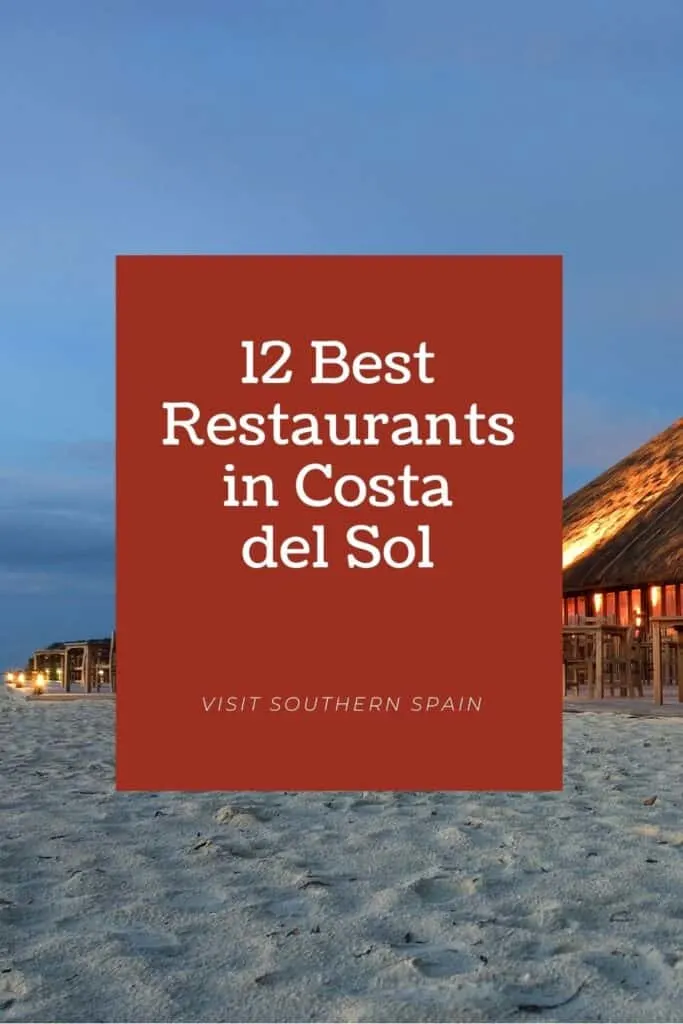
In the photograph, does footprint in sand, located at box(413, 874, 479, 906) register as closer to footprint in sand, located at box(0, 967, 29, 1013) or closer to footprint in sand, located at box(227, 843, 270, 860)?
footprint in sand, located at box(227, 843, 270, 860)

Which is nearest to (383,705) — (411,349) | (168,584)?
(168,584)

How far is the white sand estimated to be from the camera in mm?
1964

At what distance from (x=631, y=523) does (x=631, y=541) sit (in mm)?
961

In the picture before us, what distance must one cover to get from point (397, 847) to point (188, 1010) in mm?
1447

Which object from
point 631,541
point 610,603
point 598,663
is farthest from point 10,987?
point 610,603

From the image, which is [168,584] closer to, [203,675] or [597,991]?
[203,675]

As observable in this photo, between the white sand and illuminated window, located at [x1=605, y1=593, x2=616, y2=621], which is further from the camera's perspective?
illuminated window, located at [x1=605, y1=593, x2=616, y2=621]

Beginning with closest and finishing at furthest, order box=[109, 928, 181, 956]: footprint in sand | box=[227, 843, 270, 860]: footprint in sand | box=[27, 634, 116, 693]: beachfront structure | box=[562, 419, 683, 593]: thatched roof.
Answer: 1. box=[109, 928, 181, 956]: footprint in sand
2. box=[227, 843, 270, 860]: footprint in sand
3. box=[27, 634, 116, 693]: beachfront structure
4. box=[562, 419, 683, 593]: thatched roof

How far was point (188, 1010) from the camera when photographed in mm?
1909

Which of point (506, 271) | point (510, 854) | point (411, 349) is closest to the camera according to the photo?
point (510, 854)

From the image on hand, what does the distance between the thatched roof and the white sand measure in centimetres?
1603

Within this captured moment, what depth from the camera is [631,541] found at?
2112cm
